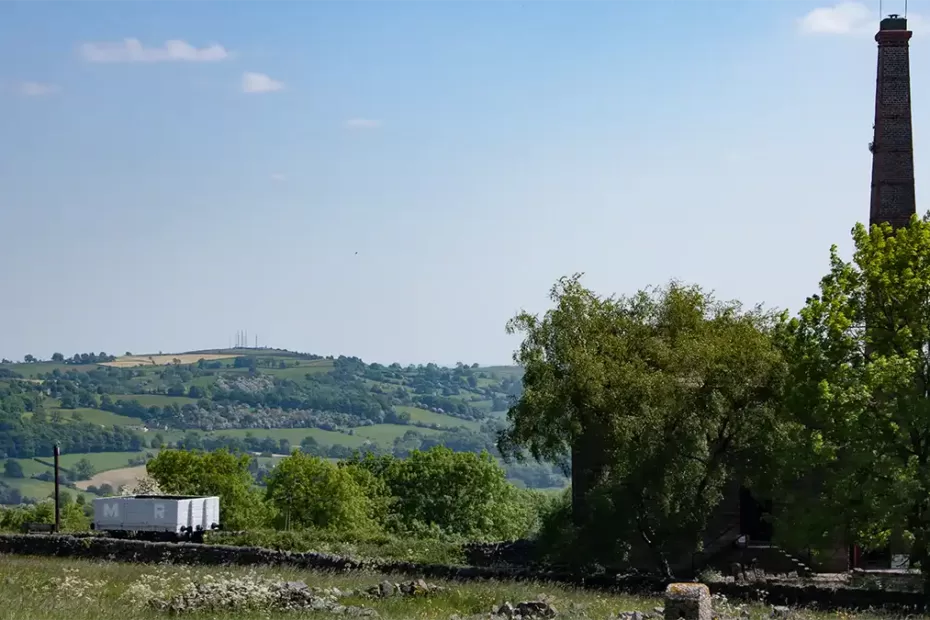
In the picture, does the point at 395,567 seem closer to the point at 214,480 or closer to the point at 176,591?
the point at 176,591

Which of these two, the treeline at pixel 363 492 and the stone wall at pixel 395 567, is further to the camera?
the treeline at pixel 363 492

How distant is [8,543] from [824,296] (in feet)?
90.6

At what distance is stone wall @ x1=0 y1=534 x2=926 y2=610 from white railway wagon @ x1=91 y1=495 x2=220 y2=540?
7.11 m

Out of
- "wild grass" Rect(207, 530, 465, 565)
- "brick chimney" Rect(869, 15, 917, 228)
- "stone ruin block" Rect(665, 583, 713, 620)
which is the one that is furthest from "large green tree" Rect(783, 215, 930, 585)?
"brick chimney" Rect(869, 15, 917, 228)

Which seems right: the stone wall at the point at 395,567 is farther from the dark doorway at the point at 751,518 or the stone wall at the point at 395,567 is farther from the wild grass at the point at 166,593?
the dark doorway at the point at 751,518

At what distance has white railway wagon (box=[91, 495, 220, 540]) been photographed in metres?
44.9

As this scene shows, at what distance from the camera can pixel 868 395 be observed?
2859 centimetres

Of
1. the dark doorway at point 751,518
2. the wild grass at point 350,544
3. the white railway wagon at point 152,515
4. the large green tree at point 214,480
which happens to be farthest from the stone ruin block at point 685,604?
the large green tree at point 214,480

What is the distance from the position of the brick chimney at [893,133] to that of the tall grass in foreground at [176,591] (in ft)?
82.6

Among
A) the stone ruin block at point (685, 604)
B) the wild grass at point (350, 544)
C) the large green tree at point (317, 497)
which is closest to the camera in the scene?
the stone ruin block at point (685, 604)

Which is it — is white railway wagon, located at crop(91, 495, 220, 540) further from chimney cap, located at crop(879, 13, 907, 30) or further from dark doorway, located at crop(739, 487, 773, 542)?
chimney cap, located at crop(879, 13, 907, 30)

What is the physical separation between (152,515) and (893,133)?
34.2 meters

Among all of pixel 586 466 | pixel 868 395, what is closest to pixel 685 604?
pixel 868 395

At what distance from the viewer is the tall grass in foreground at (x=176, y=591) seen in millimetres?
17328
